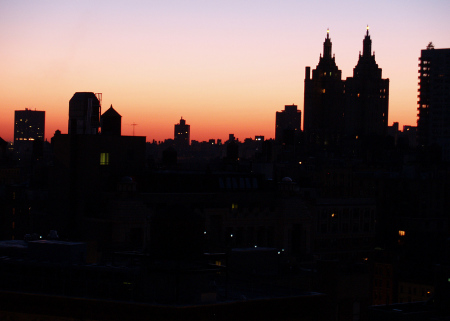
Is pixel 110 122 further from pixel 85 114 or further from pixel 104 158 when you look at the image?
pixel 104 158

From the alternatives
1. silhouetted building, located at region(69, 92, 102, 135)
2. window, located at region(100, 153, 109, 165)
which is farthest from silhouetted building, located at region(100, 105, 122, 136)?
window, located at region(100, 153, 109, 165)

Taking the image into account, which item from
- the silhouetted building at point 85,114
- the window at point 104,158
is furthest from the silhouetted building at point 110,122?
the window at point 104,158

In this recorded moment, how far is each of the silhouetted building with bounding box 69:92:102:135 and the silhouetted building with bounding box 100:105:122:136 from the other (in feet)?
6.15

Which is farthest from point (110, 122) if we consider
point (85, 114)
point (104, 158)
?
point (104, 158)

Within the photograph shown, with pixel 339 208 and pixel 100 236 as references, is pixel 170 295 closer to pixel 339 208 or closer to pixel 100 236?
pixel 100 236

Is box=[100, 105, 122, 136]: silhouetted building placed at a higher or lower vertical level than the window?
higher

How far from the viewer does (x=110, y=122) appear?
12494 centimetres

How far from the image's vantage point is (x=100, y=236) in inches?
4274

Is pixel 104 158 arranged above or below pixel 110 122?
below

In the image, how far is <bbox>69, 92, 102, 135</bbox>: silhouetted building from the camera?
120 metres

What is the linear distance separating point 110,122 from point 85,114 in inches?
196

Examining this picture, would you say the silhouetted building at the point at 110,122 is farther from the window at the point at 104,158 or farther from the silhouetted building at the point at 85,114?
the window at the point at 104,158

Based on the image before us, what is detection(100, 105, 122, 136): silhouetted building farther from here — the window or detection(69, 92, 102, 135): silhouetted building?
the window

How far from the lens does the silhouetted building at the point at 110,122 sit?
12394 centimetres
